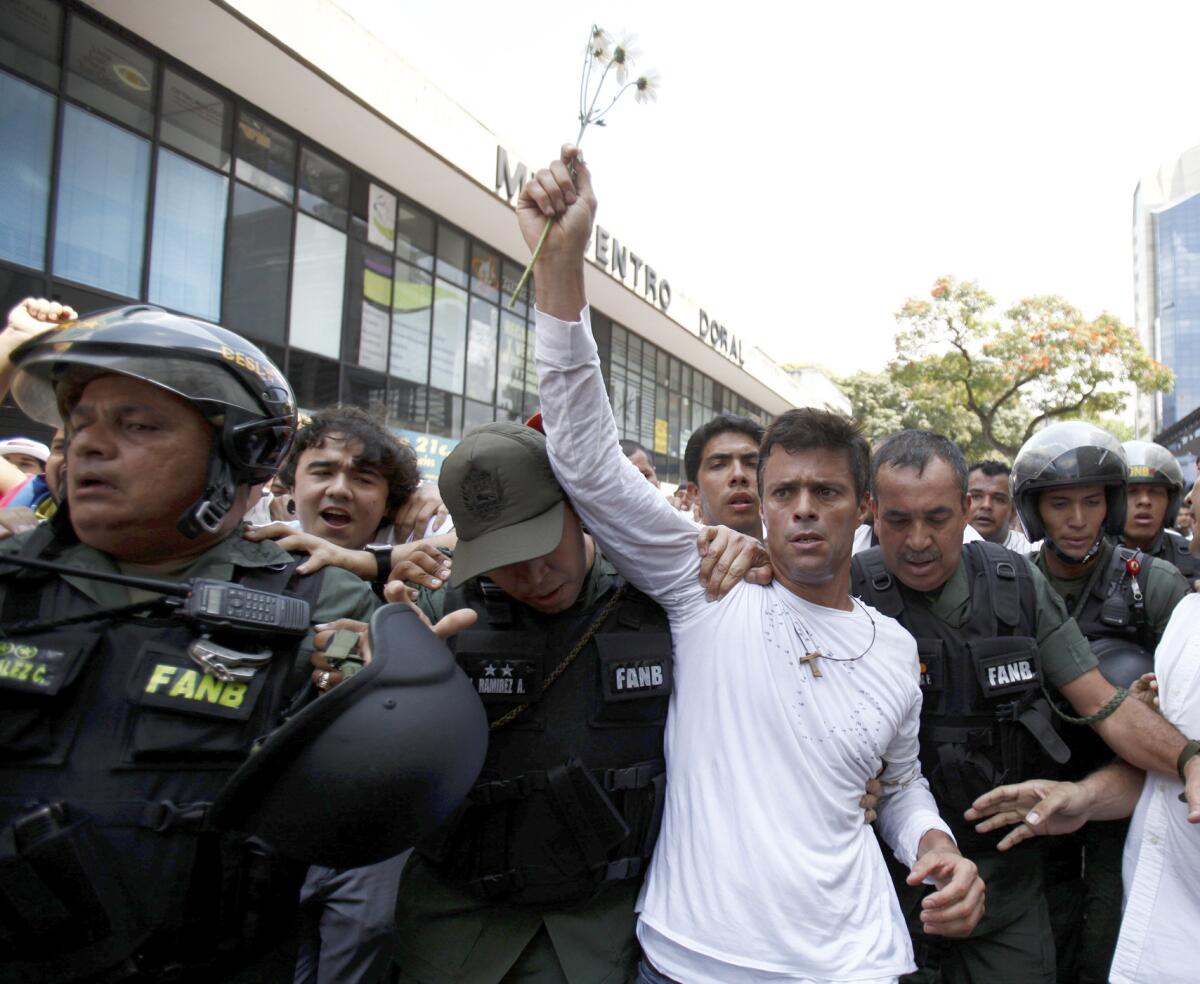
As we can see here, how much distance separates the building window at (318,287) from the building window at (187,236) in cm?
130

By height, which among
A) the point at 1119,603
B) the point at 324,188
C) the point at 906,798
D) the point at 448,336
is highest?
the point at 324,188

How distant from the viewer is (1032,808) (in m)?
2.29

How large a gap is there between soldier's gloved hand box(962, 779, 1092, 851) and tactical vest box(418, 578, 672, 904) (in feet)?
3.19

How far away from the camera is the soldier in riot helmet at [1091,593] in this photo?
2.98m

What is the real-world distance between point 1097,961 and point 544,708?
251 centimetres

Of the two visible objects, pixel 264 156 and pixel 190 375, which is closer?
pixel 190 375

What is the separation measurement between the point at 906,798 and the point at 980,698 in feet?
1.75

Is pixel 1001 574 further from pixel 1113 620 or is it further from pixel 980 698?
pixel 1113 620

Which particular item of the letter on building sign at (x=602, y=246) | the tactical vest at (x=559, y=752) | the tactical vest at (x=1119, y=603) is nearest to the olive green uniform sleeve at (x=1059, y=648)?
the tactical vest at (x=1119, y=603)

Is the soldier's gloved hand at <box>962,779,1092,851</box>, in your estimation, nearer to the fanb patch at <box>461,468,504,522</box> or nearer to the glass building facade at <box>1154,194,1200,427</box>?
the fanb patch at <box>461,468,504,522</box>

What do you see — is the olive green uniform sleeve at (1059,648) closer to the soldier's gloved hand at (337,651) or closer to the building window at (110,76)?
the soldier's gloved hand at (337,651)

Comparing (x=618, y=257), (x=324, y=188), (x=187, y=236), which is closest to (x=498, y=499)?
(x=187, y=236)

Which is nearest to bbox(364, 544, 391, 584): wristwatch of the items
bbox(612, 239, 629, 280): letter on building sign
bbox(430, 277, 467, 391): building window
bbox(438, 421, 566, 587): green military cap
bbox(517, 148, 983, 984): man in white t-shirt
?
bbox(438, 421, 566, 587): green military cap

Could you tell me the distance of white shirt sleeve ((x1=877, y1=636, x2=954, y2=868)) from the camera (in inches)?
80.7
